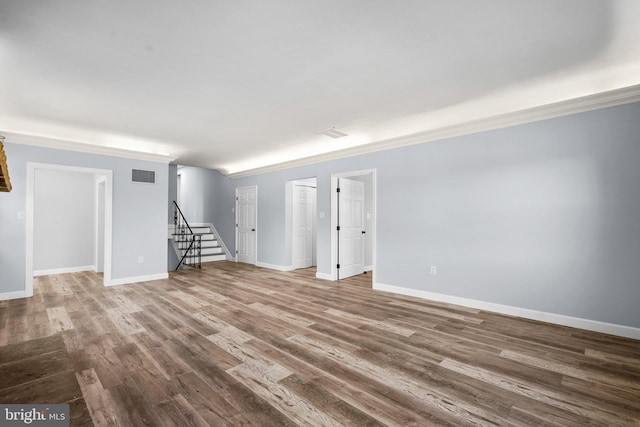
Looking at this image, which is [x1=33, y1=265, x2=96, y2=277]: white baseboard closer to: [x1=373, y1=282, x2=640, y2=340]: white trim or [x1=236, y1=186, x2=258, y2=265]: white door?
[x1=236, y1=186, x2=258, y2=265]: white door

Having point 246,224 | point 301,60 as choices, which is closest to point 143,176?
point 246,224

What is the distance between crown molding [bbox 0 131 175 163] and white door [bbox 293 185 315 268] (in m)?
3.15

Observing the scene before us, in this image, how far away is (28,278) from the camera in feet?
15.9

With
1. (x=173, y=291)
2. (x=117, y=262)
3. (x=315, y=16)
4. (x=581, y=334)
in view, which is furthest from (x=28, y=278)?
(x=581, y=334)

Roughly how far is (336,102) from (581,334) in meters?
Answer: 4.01

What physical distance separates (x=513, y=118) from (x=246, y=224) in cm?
677

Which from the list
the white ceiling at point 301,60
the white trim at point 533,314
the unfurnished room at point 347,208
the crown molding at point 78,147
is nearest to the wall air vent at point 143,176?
the unfurnished room at point 347,208

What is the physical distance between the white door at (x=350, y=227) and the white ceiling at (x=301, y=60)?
195cm

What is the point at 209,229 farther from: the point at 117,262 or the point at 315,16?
the point at 315,16

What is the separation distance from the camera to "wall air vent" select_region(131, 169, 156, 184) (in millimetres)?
5969

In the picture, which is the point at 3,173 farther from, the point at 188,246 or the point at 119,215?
the point at 188,246

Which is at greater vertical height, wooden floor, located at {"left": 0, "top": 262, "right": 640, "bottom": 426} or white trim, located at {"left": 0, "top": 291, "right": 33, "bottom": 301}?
white trim, located at {"left": 0, "top": 291, "right": 33, "bottom": 301}

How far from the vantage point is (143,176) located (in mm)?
6074

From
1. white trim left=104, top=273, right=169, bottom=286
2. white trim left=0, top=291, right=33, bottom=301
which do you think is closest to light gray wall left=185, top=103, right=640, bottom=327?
white trim left=104, top=273, right=169, bottom=286
